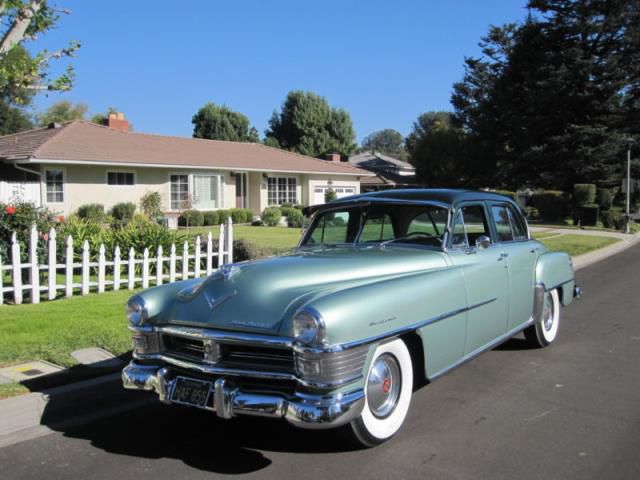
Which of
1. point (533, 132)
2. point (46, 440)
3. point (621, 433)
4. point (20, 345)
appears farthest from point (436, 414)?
point (533, 132)

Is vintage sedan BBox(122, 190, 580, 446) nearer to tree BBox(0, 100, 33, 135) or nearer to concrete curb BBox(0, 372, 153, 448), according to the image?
concrete curb BBox(0, 372, 153, 448)

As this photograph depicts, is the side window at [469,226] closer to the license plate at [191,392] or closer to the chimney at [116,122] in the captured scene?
the license plate at [191,392]

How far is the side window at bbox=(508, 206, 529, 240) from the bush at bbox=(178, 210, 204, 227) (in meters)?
19.1

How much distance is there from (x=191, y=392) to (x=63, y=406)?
167cm

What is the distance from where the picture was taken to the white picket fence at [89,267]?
8703 mm

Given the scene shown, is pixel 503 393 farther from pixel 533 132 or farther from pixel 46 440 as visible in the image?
pixel 533 132

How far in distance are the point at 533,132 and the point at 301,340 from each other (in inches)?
1638

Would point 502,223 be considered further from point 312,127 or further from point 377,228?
point 312,127

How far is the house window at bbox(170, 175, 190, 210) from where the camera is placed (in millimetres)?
26703

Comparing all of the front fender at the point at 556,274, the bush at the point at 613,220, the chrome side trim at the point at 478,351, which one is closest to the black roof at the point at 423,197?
the front fender at the point at 556,274

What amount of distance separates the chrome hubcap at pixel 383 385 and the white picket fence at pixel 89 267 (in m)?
6.29

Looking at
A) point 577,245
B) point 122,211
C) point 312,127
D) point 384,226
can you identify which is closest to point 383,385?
point 384,226

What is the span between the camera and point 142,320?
4418 millimetres

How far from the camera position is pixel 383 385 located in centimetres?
414
